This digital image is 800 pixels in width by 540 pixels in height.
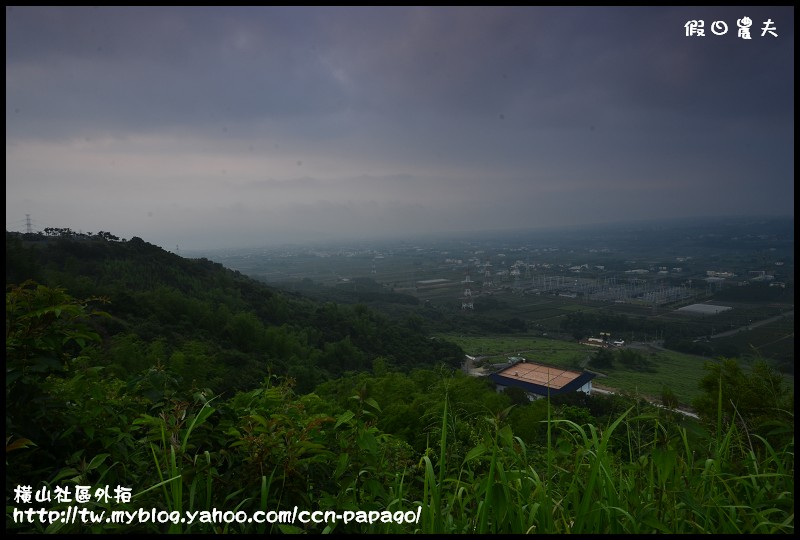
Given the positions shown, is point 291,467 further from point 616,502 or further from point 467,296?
point 467,296

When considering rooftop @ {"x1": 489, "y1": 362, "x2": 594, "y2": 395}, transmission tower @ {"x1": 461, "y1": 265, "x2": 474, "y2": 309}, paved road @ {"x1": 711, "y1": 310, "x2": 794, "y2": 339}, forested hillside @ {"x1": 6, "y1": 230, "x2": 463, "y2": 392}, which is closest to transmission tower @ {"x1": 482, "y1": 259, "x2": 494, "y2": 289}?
transmission tower @ {"x1": 461, "y1": 265, "x2": 474, "y2": 309}

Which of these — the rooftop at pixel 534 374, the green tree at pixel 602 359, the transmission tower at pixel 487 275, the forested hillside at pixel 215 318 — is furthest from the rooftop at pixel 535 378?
the transmission tower at pixel 487 275

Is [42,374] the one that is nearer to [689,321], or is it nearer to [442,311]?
[689,321]

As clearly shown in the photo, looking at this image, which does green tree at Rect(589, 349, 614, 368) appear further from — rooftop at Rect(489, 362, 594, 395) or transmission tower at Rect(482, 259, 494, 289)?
transmission tower at Rect(482, 259, 494, 289)

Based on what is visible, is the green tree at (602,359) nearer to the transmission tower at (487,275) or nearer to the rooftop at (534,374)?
the rooftop at (534,374)

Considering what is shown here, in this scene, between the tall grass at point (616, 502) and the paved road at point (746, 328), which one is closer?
the tall grass at point (616, 502)

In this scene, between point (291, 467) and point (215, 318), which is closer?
point (291, 467)

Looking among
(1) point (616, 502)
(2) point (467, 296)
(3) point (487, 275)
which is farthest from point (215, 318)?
(3) point (487, 275)

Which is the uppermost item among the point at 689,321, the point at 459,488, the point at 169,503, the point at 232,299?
the point at 169,503

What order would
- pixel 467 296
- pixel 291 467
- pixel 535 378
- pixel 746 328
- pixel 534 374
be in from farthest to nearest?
pixel 467 296, pixel 534 374, pixel 746 328, pixel 535 378, pixel 291 467

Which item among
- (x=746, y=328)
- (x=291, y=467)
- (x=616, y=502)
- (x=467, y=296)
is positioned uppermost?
(x=291, y=467)

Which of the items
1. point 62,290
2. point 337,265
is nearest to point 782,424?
point 62,290
